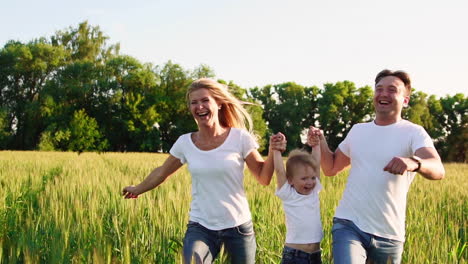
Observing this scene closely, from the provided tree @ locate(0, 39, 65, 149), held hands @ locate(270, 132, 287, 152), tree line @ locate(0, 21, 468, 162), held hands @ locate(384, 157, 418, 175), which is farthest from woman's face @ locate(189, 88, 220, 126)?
tree @ locate(0, 39, 65, 149)

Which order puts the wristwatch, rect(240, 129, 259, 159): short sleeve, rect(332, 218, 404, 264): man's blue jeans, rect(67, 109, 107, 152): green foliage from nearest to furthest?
the wristwatch → rect(332, 218, 404, 264): man's blue jeans → rect(240, 129, 259, 159): short sleeve → rect(67, 109, 107, 152): green foliage

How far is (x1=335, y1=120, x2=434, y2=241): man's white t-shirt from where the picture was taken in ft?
7.50

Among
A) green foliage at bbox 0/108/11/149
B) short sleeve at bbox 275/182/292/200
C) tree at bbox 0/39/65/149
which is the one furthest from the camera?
tree at bbox 0/39/65/149

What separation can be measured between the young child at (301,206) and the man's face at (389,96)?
475 millimetres

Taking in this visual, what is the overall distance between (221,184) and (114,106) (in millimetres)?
40874

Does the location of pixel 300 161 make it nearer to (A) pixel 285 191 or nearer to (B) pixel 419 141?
(A) pixel 285 191

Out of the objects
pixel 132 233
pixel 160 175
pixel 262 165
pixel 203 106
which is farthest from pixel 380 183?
pixel 132 233

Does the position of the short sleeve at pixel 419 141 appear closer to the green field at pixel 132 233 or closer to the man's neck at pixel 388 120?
the man's neck at pixel 388 120

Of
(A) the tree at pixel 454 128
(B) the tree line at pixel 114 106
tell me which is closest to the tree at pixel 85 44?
(B) the tree line at pixel 114 106

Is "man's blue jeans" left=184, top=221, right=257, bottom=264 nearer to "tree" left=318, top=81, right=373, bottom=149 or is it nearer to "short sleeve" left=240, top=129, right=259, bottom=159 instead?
"short sleeve" left=240, top=129, right=259, bottom=159

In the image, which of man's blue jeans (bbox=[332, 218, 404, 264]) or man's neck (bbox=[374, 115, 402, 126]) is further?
man's neck (bbox=[374, 115, 402, 126])

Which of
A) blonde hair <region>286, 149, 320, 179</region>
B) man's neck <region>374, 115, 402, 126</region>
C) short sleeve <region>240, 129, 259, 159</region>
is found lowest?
blonde hair <region>286, 149, 320, 179</region>

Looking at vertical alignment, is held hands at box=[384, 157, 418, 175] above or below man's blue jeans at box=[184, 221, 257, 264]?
above

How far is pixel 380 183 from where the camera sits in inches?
91.3
